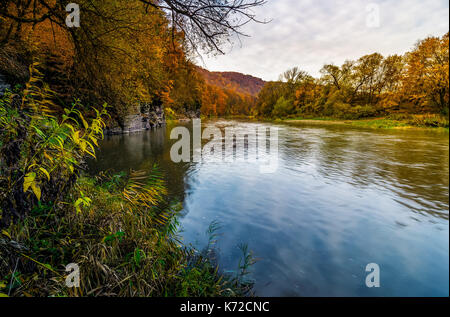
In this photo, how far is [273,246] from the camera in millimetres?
3961

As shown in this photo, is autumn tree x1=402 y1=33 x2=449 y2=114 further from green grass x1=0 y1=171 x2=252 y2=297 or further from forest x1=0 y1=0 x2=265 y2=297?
green grass x1=0 y1=171 x2=252 y2=297

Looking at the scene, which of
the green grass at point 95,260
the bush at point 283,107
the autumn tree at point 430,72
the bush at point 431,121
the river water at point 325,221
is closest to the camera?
the green grass at point 95,260

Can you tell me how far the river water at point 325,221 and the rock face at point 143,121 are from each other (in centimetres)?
1275

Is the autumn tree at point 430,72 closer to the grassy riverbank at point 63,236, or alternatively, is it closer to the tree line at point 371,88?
the tree line at point 371,88

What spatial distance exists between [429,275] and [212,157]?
997 cm

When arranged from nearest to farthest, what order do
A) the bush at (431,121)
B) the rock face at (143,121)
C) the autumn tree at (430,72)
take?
the bush at (431,121) < the rock face at (143,121) < the autumn tree at (430,72)

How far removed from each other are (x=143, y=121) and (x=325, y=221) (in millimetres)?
26806

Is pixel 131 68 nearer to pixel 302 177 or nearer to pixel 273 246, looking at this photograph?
pixel 273 246

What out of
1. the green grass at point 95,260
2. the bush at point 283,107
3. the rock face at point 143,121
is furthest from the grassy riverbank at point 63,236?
the bush at point 283,107

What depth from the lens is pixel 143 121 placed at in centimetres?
2716

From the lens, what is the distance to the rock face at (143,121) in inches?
824

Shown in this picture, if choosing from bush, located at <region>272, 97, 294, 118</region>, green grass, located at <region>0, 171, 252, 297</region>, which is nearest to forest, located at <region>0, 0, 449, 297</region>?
green grass, located at <region>0, 171, 252, 297</region>
